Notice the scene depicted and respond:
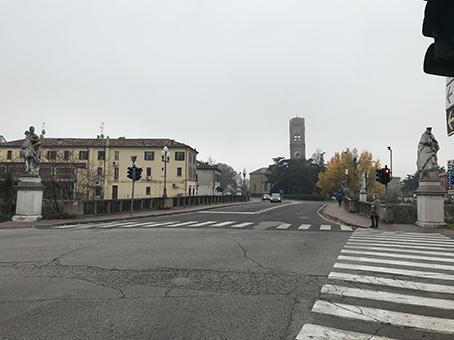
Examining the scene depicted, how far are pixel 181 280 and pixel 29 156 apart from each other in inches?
768

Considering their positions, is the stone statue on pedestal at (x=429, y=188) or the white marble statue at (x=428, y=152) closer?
the stone statue on pedestal at (x=429, y=188)

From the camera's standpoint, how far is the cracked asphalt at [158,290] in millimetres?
4912

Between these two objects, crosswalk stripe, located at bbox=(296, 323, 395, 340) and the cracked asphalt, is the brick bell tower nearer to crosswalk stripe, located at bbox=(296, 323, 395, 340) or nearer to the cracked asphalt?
the cracked asphalt

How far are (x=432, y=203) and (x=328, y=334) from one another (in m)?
19.2

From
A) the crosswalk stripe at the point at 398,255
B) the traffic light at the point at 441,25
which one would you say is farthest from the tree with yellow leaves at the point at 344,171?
the traffic light at the point at 441,25

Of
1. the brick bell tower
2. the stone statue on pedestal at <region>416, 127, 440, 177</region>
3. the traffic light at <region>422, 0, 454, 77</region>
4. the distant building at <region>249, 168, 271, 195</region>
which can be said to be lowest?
the traffic light at <region>422, 0, 454, 77</region>

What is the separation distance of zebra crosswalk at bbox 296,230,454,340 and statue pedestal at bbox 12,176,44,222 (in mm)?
18769

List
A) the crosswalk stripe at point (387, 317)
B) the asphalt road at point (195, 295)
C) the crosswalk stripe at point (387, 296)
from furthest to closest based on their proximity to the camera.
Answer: the crosswalk stripe at point (387, 296) → the crosswalk stripe at point (387, 317) → the asphalt road at point (195, 295)

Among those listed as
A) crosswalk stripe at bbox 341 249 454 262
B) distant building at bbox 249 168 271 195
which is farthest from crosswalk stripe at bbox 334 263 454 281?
distant building at bbox 249 168 271 195

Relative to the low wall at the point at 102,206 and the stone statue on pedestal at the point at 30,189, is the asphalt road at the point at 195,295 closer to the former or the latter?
the stone statue on pedestal at the point at 30,189

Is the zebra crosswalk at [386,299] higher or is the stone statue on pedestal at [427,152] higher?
the stone statue on pedestal at [427,152]

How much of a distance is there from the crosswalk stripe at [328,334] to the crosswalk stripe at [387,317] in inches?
24.0

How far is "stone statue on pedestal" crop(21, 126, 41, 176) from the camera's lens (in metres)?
23.7

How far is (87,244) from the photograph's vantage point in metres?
12.7
